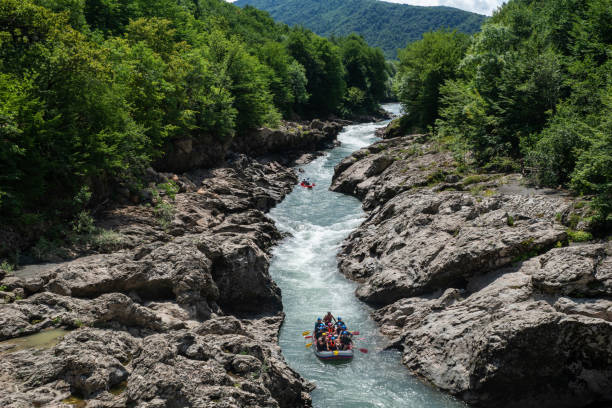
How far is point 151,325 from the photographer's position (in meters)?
11.7

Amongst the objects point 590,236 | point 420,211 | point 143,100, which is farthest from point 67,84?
point 590,236

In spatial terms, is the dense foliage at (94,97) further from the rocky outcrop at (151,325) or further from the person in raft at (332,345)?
the person in raft at (332,345)

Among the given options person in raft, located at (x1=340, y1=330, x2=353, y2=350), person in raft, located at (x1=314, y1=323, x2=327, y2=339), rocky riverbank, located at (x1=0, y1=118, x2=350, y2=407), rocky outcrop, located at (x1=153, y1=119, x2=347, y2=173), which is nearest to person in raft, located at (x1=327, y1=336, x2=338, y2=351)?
person in raft, located at (x1=340, y1=330, x2=353, y2=350)

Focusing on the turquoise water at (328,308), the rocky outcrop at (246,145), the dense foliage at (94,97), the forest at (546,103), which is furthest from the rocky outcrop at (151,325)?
the forest at (546,103)

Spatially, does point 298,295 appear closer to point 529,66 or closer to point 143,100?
point 143,100

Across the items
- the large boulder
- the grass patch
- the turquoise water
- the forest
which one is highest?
the forest

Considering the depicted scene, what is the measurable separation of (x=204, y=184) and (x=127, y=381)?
22236 millimetres

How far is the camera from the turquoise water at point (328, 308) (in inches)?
519

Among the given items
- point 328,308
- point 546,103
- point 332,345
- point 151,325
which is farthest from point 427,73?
point 151,325

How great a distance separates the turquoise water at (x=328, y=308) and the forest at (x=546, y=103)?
9121 millimetres

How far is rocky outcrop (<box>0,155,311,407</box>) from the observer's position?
7855mm

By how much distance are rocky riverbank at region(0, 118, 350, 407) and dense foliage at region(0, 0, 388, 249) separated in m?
2.90

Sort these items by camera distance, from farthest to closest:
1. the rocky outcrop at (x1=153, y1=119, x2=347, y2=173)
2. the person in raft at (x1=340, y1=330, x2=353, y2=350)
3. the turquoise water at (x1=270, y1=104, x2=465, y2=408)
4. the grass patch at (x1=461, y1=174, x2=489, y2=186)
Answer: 1. the rocky outcrop at (x1=153, y1=119, x2=347, y2=173)
2. the grass patch at (x1=461, y1=174, x2=489, y2=186)
3. the person in raft at (x1=340, y1=330, x2=353, y2=350)
4. the turquoise water at (x1=270, y1=104, x2=465, y2=408)

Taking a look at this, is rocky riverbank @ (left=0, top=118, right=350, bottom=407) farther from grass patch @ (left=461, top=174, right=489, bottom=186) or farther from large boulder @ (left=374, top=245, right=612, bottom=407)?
grass patch @ (left=461, top=174, right=489, bottom=186)
